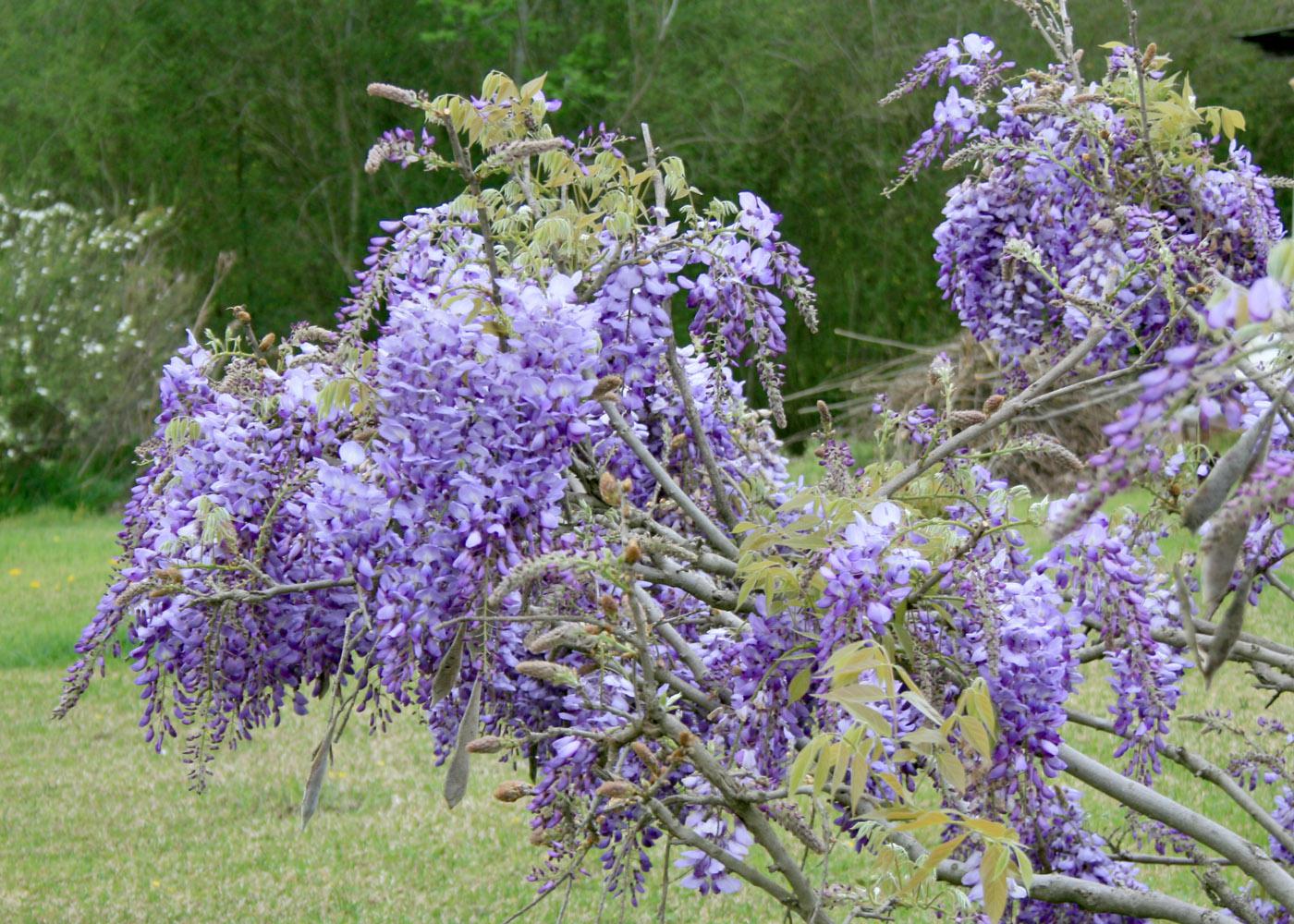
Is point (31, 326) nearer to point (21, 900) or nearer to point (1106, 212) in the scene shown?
point (21, 900)

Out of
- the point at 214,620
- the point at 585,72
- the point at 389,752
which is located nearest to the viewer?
the point at 214,620

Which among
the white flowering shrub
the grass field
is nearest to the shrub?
the grass field

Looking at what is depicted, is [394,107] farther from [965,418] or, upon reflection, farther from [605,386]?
A: [605,386]

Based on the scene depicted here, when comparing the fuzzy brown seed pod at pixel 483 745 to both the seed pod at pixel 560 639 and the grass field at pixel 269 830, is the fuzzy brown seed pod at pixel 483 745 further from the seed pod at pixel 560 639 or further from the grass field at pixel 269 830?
the grass field at pixel 269 830

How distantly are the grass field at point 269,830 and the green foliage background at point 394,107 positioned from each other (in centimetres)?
A: 605

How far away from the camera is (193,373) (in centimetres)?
163

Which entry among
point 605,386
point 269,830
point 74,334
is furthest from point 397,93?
point 74,334

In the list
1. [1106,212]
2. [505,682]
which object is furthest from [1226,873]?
[505,682]

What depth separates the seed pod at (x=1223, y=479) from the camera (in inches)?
32.5

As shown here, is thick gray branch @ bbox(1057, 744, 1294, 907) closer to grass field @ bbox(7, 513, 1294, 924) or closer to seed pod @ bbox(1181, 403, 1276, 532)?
seed pod @ bbox(1181, 403, 1276, 532)

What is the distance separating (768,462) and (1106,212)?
0.66 m

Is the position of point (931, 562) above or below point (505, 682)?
above

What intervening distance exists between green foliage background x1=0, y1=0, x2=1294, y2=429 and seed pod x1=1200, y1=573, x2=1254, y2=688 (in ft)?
33.1

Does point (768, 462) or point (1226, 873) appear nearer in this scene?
point (768, 462)
